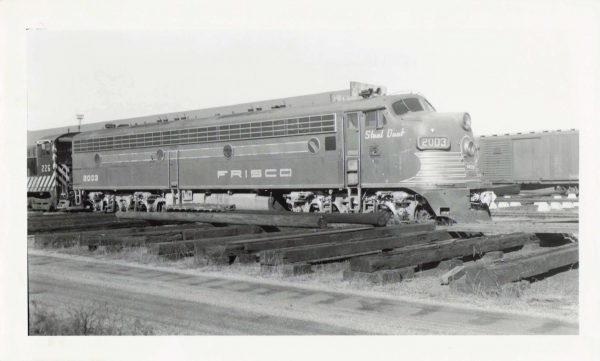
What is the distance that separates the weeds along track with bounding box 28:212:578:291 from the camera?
28.3ft

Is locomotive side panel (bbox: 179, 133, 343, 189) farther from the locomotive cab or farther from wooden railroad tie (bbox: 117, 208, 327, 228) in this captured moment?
wooden railroad tie (bbox: 117, 208, 327, 228)

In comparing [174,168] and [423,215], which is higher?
[174,168]

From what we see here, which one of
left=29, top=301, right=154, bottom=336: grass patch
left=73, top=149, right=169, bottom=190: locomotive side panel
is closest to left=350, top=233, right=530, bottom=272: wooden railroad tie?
left=29, top=301, right=154, bottom=336: grass patch

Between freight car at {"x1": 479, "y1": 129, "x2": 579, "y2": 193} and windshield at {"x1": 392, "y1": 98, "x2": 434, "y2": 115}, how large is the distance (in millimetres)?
11564

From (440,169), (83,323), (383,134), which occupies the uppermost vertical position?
(383,134)

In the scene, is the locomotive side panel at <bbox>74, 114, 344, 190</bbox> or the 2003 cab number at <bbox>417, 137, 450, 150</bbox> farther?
the locomotive side panel at <bbox>74, 114, 344, 190</bbox>

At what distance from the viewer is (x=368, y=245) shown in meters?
10.3

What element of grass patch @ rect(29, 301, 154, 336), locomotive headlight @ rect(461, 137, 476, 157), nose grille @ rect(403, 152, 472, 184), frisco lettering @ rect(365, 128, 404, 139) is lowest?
grass patch @ rect(29, 301, 154, 336)

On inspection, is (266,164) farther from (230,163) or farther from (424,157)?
(424,157)

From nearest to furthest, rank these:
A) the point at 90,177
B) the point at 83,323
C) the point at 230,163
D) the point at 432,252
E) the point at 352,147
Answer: the point at 83,323 < the point at 432,252 < the point at 352,147 < the point at 230,163 < the point at 90,177

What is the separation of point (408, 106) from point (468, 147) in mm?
1876

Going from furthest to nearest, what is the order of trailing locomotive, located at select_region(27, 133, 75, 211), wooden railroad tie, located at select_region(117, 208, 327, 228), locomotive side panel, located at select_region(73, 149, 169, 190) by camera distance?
trailing locomotive, located at select_region(27, 133, 75, 211), locomotive side panel, located at select_region(73, 149, 169, 190), wooden railroad tie, located at select_region(117, 208, 327, 228)

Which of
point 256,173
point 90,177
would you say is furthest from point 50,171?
point 256,173
